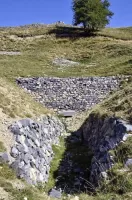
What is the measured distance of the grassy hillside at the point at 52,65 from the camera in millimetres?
18211

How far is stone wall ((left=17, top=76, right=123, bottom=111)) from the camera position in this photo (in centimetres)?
3039

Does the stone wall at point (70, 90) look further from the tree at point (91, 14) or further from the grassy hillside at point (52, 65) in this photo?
the tree at point (91, 14)

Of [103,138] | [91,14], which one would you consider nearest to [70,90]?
[103,138]

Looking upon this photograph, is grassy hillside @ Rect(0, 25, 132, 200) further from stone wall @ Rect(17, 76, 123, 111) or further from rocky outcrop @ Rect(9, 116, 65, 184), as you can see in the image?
stone wall @ Rect(17, 76, 123, 111)

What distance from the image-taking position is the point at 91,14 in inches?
2857

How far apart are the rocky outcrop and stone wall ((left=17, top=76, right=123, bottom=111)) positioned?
840 centimetres

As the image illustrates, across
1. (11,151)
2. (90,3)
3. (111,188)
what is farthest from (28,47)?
(111,188)

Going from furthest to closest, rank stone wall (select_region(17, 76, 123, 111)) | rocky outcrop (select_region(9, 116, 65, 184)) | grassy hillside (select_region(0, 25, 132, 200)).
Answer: stone wall (select_region(17, 76, 123, 111)) < grassy hillside (select_region(0, 25, 132, 200)) < rocky outcrop (select_region(9, 116, 65, 184))

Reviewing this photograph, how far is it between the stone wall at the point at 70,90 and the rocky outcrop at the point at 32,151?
8398 millimetres

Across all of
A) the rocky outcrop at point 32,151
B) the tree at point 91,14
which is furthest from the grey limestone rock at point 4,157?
the tree at point 91,14

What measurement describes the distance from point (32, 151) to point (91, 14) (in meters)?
59.9

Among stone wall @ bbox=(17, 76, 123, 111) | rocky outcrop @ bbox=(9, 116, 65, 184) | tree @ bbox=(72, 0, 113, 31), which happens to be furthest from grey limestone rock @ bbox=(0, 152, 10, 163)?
tree @ bbox=(72, 0, 113, 31)

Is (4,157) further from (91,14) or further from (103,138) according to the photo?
(91,14)

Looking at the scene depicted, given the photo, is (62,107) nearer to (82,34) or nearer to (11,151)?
(11,151)
